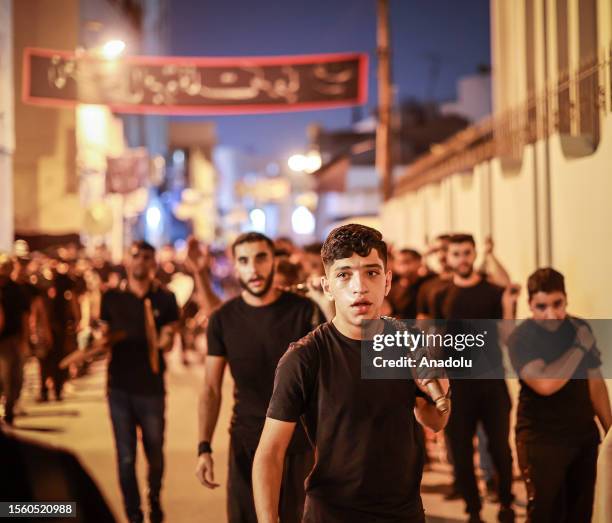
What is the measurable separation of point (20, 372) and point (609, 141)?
22.0 feet

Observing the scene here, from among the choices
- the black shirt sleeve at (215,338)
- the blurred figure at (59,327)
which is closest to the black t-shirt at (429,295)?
the black shirt sleeve at (215,338)

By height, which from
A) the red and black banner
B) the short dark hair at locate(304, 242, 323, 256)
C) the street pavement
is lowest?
the street pavement

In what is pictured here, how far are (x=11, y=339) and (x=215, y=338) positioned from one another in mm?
5797

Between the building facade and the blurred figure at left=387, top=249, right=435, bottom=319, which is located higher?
the building facade

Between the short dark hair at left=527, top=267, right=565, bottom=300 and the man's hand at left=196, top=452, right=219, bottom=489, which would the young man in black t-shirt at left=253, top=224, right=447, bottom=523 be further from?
the short dark hair at left=527, top=267, right=565, bottom=300

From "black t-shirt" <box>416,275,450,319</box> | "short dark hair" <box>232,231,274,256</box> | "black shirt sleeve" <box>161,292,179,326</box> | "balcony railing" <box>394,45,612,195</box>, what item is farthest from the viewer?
"black t-shirt" <box>416,275,450,319</box>

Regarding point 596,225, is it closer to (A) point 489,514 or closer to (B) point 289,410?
(A) point 489,514

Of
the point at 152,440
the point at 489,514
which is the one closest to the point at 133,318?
the point at 152,440

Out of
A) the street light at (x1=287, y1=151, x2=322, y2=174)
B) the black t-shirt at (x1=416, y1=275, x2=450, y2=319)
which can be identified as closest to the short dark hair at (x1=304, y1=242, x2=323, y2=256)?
the black t-shirt at (x1=416, y1=275, x2=450, y2=319)

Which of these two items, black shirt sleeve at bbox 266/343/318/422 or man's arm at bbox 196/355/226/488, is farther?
man's arm at bbox 196/355/226/488

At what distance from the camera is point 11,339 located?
413 inches

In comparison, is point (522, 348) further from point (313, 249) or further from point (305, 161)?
point (305, 161)

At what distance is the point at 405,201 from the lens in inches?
858

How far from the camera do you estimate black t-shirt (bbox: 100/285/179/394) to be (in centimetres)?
695
